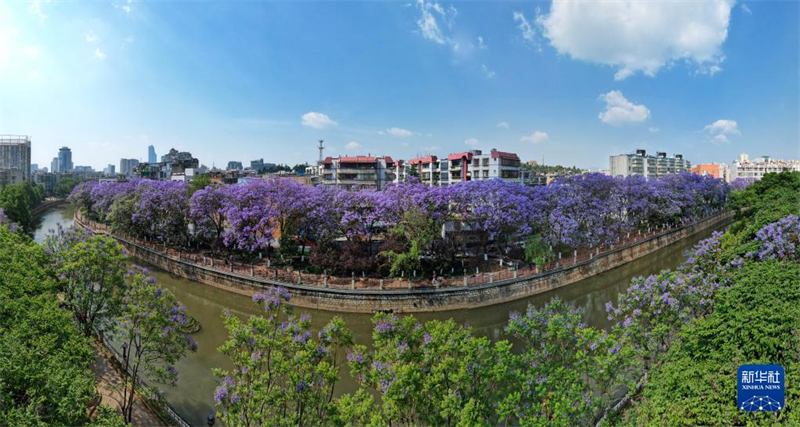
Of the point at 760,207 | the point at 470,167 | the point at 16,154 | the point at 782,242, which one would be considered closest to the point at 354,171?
the point at 470,167

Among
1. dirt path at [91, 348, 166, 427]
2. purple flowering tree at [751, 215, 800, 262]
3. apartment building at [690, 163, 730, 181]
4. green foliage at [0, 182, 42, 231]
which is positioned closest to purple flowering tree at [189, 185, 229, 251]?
dirt path at [91, 348, 166, 427]

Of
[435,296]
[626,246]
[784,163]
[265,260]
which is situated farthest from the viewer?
[784,163]

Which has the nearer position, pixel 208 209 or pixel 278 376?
pixel 278 376

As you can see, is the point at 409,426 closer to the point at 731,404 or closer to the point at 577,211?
the point at 731,404

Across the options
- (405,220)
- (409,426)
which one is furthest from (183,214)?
(409,426)

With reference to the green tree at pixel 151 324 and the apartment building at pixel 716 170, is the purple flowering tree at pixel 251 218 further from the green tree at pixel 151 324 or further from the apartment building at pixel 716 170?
the apartment building at pixel 716 170

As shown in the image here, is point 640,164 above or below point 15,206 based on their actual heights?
above

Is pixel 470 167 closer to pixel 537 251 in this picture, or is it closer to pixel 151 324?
pixel 537 251
